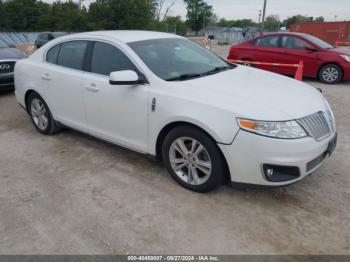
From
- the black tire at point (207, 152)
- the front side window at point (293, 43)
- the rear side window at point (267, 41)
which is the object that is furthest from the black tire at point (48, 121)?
the front side window at point (293, 43)

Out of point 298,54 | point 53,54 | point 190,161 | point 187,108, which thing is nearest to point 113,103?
point 187,108

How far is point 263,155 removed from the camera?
9.50 feet

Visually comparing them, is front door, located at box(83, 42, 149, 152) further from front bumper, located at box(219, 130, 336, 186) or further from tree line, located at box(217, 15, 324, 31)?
tree line, located at box(217, 15, 324, 31)

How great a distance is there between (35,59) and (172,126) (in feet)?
9.31

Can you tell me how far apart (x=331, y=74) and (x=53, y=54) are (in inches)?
289

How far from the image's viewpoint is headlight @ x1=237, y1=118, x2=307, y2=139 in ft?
9.46

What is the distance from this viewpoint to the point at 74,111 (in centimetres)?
445

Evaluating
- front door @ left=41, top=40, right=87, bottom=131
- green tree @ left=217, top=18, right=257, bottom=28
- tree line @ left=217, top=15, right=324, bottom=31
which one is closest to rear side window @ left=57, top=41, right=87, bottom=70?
front door @ left=41, top=40, right=87, bottom=131

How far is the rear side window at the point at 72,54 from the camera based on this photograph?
432cm

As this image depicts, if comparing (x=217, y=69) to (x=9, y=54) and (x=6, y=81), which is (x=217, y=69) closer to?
(x=6, y=81)

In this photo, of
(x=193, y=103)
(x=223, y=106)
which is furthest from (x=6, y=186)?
(x=223, y=106)

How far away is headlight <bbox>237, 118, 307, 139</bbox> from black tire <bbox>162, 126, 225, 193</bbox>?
1.25ft

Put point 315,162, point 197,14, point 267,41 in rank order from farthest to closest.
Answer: point 197,14 → point 267,41 → point 315,162

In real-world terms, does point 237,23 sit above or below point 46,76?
above
